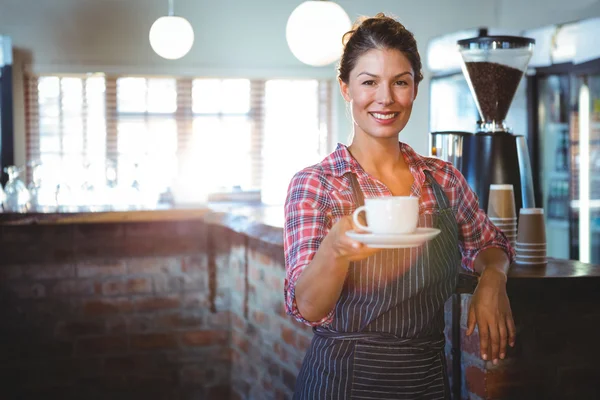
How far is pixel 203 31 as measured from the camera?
24.4 feet

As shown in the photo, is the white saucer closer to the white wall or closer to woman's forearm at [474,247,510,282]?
woman's forearm at [474,247,510,282]

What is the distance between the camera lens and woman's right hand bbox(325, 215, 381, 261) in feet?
3.76

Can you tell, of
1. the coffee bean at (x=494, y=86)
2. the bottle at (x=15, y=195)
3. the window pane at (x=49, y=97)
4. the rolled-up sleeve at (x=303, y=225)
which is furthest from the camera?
the window pane at (x=49, y=97)

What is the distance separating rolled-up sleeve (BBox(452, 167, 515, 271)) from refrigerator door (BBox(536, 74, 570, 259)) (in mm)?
4398

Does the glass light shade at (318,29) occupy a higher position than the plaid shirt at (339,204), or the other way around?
the glass light shade at (318,29)

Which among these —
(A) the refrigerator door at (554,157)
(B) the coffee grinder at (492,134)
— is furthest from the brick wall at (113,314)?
(A) the refrigerator door at (554,157)

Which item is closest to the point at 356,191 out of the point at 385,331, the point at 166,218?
the point at 385,331

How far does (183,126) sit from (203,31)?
992 millimetres

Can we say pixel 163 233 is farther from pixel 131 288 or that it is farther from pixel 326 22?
pixel 326 22

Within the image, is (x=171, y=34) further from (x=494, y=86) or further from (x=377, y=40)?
(x=377, y=40)

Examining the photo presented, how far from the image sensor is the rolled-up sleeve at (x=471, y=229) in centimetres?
163

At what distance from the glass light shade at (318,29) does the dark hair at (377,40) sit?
287 cm

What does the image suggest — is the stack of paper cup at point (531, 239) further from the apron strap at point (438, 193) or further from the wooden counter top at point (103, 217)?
the wooden counter top at point (103, 217)

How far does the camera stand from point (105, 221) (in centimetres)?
363
